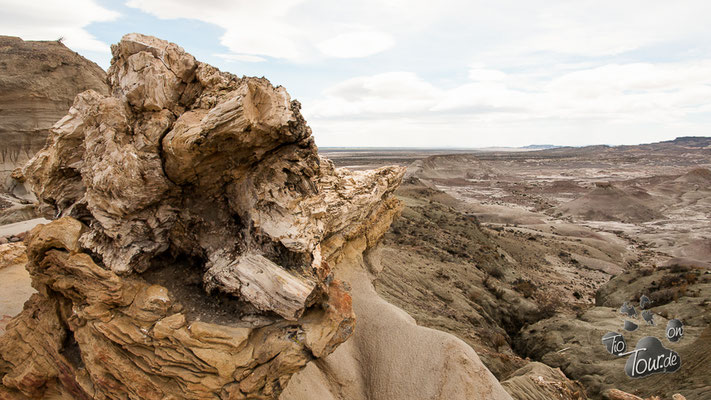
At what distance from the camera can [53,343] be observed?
546cm

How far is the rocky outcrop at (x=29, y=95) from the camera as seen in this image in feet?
71.2

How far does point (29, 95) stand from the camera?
21938mm

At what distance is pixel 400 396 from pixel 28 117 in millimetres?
27451

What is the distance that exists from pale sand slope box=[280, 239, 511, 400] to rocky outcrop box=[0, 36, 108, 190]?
2241 centimetres

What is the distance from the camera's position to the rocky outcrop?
21.7 metres

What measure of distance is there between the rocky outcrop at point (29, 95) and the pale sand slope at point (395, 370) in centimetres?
2241

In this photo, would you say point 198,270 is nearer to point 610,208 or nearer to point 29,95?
point 29,95

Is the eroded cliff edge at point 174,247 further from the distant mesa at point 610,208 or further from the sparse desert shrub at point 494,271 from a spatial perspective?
the distant mesa at point 610,208

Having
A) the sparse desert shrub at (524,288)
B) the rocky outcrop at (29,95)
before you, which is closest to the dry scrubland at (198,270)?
the sparse desert shrub at (524,288)

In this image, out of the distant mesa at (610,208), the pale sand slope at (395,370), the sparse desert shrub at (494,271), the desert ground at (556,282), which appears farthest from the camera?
the distant mesa at (610,208)

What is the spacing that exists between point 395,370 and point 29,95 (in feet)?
88.7

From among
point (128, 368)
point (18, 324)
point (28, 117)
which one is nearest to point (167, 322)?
point (128, 368)

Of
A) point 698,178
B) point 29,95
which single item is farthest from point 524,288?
point 698,178

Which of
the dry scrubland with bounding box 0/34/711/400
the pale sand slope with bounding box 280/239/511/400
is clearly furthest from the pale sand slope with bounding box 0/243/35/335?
the pale sand slope with bounding box 280/239/511/400
